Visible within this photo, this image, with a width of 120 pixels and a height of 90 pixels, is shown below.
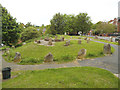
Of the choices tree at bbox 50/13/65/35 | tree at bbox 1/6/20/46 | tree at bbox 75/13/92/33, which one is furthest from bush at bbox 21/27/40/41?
tree at bbox 75/13/92/33

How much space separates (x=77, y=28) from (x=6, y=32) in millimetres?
34371

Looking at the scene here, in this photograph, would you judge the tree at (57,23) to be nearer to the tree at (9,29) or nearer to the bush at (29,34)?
the bush at (29,34)

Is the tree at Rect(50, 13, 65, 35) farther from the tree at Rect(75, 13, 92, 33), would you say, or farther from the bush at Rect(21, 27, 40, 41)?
the bush at Rect(21, 27, 40, 41)

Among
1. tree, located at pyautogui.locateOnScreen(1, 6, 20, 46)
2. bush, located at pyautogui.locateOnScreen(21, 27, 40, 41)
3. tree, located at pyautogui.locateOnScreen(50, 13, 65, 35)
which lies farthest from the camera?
tree, located at pyautogui.locateOnScreen(50, 13, 65, 35)

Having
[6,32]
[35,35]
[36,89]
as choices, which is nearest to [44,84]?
[36,89]

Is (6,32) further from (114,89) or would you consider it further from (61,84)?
(114,89)

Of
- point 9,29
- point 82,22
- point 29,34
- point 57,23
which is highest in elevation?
point 82,22

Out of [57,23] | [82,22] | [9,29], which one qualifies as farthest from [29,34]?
[82,22]

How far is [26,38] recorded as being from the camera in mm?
30438

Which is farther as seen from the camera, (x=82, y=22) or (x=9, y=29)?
(x=82, y=22)

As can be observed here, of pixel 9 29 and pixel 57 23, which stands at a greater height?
pixel 57 23

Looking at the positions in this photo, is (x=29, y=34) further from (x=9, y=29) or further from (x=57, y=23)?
(x=57, y=23)

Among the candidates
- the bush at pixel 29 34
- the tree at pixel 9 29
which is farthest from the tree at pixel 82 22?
the tree at pixel 9 29

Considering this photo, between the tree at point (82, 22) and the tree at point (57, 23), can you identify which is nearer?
the tree at point (57, 23)
